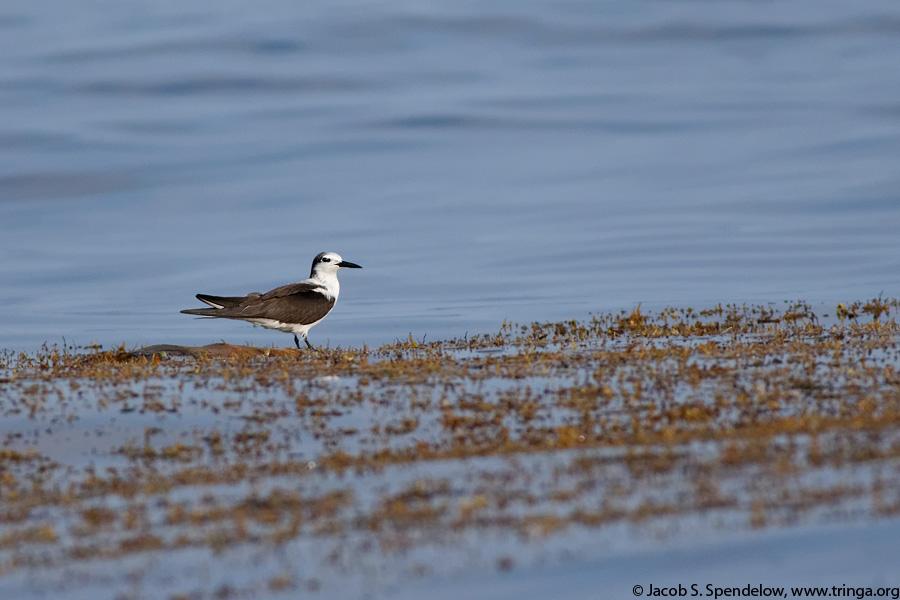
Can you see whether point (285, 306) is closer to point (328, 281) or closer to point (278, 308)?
point (278, 308)

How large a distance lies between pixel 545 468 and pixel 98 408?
259 inches

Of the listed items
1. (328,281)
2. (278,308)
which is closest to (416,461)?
(278,308)

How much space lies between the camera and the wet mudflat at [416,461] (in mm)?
8805

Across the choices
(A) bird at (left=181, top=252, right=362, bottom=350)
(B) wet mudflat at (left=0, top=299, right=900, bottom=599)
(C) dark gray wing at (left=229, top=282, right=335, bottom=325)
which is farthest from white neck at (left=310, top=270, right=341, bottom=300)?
(B) wet mudflat at (left=0, top=299, right=900, bottom=599)

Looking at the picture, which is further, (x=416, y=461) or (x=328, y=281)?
(x=328, y=281)

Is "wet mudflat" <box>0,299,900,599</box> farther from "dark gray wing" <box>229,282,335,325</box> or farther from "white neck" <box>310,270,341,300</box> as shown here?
"white neck" <box>310,270,341,300</box>

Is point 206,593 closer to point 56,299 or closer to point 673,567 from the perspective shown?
point 673,567

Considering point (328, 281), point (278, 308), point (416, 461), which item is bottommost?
point (416, 461)

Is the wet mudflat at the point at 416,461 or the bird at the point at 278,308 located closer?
the wet mudflat at the point at 416,461

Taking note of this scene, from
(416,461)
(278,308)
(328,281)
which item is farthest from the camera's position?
(328,281)

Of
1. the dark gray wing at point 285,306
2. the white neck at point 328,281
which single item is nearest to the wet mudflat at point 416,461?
the dark gray wing at point 285,306

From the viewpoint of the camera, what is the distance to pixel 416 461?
11438 mm

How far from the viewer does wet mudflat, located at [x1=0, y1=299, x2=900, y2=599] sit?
28.9ft

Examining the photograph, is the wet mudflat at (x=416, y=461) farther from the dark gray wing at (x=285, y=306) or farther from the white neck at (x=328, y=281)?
the white neck at (x=328, y=281)
